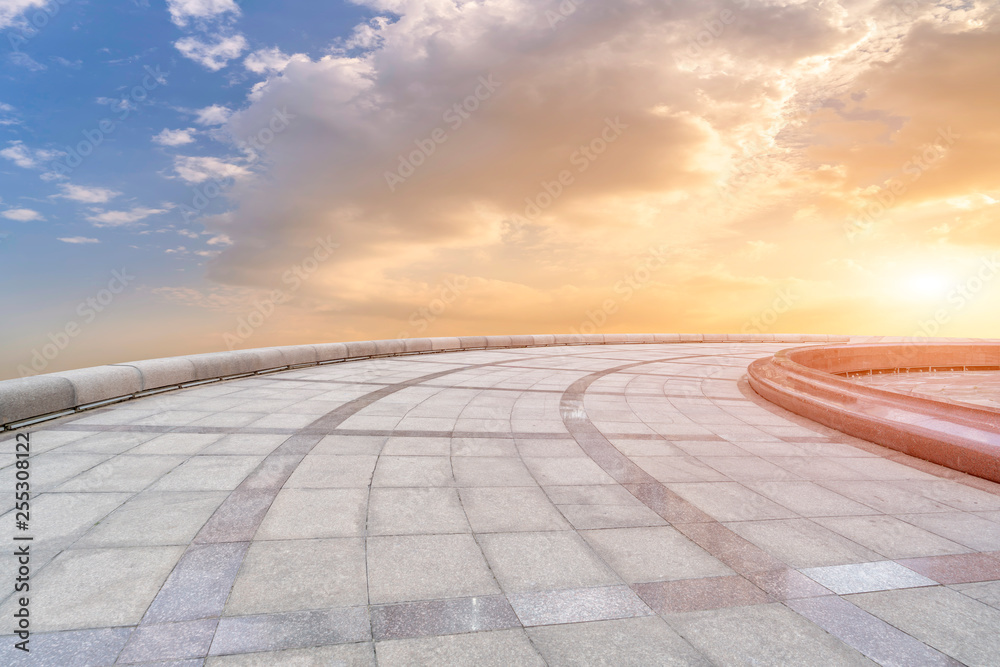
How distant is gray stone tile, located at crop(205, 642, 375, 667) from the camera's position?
2664 millimetres

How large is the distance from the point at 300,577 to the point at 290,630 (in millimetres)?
535

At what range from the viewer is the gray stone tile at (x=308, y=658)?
266cm

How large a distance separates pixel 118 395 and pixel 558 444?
7.97 meters

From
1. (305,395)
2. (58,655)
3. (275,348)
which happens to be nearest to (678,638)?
(58,655)

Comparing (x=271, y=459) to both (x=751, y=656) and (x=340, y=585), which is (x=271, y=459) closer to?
(x=340, y=585)

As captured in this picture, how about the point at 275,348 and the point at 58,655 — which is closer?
the point at 58,655

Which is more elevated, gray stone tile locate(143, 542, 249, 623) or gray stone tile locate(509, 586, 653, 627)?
gray stone tile locate(143, 542, 249, 623)

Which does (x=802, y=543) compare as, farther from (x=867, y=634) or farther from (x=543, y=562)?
(x=543, y=562)

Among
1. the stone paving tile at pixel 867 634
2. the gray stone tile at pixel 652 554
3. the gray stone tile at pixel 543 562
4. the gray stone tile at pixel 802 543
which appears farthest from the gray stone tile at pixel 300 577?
the gray stone tile at pixel 802 543

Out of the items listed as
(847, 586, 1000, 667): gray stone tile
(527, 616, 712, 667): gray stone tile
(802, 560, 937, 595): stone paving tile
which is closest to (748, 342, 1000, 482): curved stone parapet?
(802, 560, 937, 595): stone paving tile

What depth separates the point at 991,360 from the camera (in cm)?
2083

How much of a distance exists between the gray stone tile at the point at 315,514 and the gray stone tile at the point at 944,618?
12.6 feet

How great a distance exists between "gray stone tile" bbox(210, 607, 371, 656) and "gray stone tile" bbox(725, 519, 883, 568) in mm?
3236

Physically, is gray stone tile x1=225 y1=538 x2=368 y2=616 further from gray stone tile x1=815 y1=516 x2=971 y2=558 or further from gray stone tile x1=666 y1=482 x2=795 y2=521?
gray stone tile x1=815 y1=516 x2=971 y2=558
